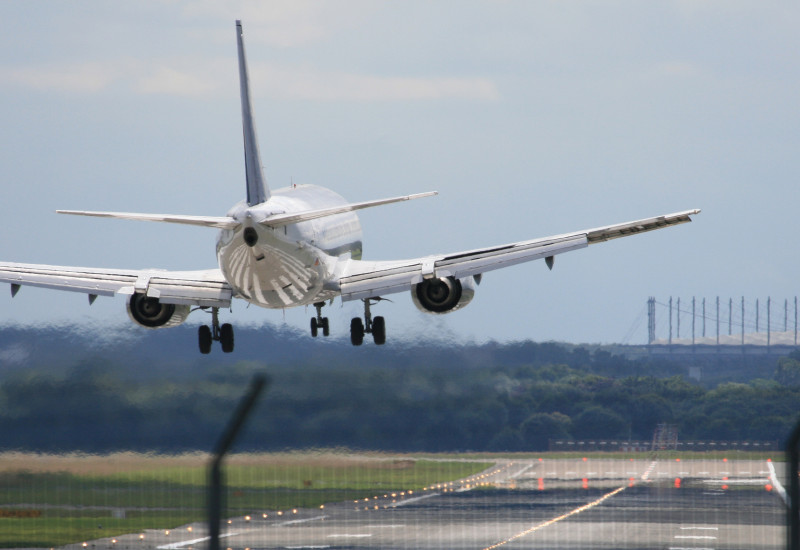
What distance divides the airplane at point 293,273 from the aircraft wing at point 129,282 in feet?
0.14

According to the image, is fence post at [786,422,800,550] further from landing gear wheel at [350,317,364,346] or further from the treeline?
landing gear wheel at [350,317,364,346]

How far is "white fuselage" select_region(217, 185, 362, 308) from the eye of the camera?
146 feet

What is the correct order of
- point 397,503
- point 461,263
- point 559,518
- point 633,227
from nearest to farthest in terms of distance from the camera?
point 559,518 → point 397,503 → point 633,227 → point 461,263

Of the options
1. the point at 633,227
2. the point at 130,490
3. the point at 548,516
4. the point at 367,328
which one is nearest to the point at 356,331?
the point at 367,328

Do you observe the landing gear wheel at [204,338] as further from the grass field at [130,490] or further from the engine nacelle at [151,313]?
the grass field at [130,490]

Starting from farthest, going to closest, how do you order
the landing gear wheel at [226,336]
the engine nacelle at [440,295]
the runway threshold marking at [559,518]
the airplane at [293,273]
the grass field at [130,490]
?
1. the engine nacelle at [440,295]
2. the landing gear wheel at [226,336]
3. the airplane at [293,273]
4. the runway threshold marking at [559,518]
5. the grass field at [130,490]

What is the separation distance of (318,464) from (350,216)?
99.7 ft

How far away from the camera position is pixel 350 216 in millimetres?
57438

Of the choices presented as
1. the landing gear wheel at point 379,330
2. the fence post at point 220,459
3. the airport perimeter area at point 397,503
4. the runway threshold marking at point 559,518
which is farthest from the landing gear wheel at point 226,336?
the fence post at point 220,459

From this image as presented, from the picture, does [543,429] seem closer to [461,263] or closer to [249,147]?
[461,263]

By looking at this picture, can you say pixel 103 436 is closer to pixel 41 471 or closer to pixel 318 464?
pixel 41 471

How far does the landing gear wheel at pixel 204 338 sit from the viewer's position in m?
49.7

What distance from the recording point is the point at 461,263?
51.7 m

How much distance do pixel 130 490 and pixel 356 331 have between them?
28.5 metres
